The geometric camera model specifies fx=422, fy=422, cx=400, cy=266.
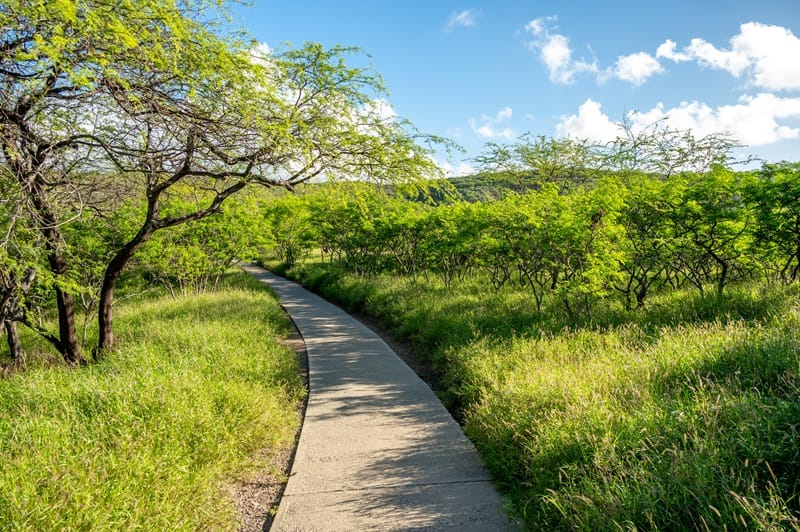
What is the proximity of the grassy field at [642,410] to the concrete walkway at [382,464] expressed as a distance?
12.5 inches

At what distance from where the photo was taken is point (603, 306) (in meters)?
8.41

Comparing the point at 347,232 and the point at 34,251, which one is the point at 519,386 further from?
the point at 347,232

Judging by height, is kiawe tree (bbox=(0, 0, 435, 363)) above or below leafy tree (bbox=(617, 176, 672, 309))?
above

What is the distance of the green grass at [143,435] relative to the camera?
2.91 metres

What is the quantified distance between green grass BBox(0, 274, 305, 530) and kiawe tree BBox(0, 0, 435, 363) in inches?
75.7

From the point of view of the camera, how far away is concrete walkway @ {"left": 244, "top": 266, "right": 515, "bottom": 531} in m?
3.42

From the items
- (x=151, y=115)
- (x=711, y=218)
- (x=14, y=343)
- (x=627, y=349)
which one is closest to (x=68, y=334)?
(x=14, y=343)

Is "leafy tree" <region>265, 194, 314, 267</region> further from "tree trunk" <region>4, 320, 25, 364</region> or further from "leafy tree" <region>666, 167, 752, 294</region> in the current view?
"leafy tree" <region>666, 167, 752, 294</region>

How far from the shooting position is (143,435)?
3881mm

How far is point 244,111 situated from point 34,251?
284cm

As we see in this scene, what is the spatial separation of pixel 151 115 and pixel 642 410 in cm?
596

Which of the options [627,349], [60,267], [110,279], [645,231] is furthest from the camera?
[645,231]

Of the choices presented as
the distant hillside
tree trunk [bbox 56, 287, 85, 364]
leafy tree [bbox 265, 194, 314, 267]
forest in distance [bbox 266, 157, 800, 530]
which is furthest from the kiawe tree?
leafy tree [bbox 265, 194, 314, 267]

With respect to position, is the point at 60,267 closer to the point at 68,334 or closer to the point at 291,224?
the point at 68,334
